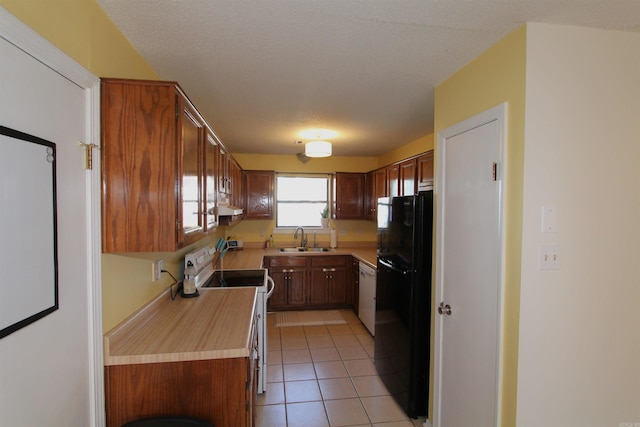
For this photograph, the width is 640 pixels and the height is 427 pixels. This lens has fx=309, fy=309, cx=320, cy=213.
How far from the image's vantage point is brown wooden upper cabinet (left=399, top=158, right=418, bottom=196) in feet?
10.5

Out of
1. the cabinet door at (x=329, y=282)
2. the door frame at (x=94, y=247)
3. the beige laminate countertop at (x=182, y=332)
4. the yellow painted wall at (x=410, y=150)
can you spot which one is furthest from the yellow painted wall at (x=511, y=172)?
the cabinet door at (x=329, y=282)

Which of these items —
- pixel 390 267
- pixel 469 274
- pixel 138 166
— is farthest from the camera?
pixel 390 267

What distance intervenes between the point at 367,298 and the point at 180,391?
9.13 feet

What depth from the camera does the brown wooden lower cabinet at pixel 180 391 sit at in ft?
4.57

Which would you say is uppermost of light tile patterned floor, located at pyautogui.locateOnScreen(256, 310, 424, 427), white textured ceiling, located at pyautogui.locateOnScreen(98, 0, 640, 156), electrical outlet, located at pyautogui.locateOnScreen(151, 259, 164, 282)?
white textured ceiling, located at pyautogui.locateOnScreen(98, 0, 640, 156)

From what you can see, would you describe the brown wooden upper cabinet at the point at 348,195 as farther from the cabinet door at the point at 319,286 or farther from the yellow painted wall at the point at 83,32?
the yellow painted wall at the point at 83,32

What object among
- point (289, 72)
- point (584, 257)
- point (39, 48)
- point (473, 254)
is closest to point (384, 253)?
point (473, 254)

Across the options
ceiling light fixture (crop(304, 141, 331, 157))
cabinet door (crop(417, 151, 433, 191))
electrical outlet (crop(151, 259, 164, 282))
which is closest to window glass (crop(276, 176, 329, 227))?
ceiling light fixture (crop(304, 141, 331, 157))

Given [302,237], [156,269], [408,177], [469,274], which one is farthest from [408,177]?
[156,269]

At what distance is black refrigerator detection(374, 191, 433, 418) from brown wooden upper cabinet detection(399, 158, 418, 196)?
0.69m

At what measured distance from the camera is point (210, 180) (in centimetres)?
218

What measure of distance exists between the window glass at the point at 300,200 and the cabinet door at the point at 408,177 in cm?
189

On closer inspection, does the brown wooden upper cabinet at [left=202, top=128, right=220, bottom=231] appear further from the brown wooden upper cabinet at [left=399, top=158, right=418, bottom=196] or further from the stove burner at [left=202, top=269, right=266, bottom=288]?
the brown wooden upper cabinet at [left=399, top=158, right=418, bottom=196]

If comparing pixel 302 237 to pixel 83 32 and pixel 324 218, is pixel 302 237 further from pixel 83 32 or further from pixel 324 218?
pixel 83 32
